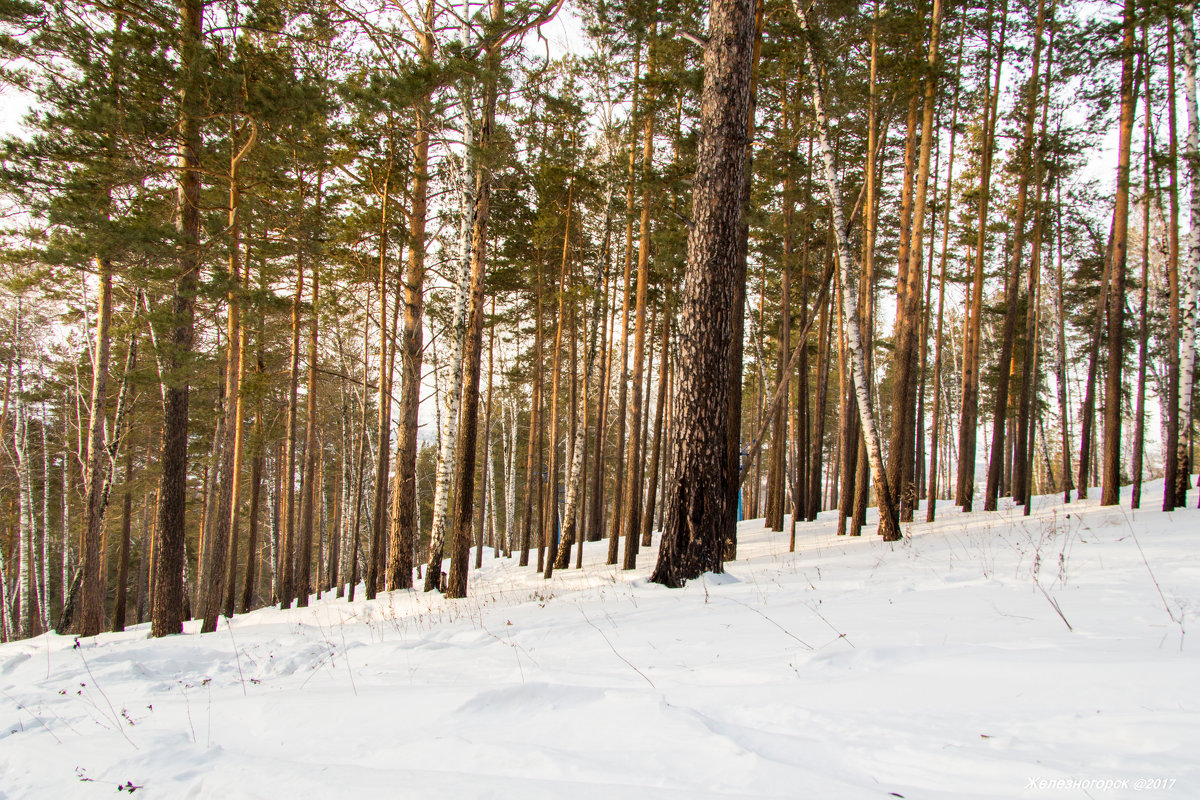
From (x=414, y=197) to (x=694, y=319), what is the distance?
751 cm

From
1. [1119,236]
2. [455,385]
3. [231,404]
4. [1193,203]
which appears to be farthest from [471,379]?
[1119,236]

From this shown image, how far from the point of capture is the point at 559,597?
6684 mm

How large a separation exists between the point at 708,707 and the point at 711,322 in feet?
13.6

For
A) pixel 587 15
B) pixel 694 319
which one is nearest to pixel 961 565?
pixel 694 319

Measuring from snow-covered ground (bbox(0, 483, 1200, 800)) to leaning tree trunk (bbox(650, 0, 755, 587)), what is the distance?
1.01 m

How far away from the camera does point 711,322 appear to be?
5.70 metres

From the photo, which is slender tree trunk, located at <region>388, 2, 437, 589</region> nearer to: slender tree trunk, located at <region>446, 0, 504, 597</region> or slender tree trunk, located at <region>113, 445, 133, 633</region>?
slender tree trunk, located at <region>446, 0, 504, 597</region>

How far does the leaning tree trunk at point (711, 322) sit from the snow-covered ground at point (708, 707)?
1.01 m

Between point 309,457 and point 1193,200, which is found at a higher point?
point 1193,200

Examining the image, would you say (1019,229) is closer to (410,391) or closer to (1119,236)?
(1119,236)

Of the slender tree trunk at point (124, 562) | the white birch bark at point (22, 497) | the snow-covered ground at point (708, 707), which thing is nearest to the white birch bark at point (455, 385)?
the snow-covered ground at point (708, 707)

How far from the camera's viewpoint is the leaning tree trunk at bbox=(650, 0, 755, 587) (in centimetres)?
565

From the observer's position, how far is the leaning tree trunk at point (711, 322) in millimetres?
5652

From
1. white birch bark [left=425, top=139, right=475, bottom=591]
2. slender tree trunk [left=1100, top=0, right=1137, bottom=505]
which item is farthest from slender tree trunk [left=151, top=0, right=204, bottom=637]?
slender tree trunk [left=1100, top=0, right=1137, bottom=505]
